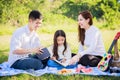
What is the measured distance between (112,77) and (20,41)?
3.70 feet

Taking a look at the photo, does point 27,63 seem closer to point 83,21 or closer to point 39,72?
point 39,72

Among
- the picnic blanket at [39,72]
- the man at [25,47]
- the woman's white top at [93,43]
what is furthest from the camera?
the woman's white top at [93,43]

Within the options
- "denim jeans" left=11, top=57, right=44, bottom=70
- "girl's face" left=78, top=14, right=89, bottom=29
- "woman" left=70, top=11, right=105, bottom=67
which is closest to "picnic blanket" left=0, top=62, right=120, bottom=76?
"denim jeans" left=11, top=57, right=44, bottom=70

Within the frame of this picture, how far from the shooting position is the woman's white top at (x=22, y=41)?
3.94 metres

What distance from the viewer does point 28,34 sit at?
412 cm

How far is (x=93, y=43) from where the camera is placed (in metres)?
4.17

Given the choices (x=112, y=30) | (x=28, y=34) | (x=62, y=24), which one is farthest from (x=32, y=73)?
(x=112, y=30)

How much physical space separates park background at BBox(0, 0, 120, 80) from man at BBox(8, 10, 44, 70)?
2.58 ft

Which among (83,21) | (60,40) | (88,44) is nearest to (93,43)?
(88,44)

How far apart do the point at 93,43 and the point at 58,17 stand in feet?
4.20

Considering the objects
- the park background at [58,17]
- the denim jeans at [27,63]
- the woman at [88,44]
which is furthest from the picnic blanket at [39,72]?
the park background at [58,17]

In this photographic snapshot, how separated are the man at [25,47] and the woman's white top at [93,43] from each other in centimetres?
59

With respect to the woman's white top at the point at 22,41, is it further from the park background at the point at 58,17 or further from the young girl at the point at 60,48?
the park background at the point at 58,17

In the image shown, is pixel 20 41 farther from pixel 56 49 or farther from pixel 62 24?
pixel 62 24
